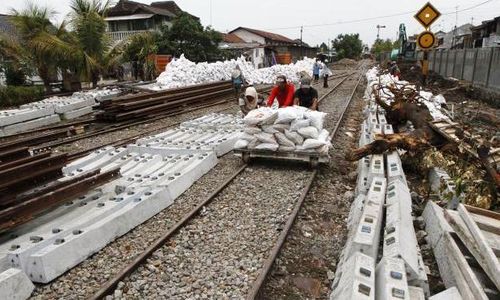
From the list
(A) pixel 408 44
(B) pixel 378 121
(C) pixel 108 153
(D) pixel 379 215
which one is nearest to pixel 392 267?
(D) pixel 379 215

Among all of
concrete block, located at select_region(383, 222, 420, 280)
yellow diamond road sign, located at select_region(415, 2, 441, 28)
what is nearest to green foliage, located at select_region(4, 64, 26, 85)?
yellow diamond road sign, located at select_region(415, 2, 441, 28)

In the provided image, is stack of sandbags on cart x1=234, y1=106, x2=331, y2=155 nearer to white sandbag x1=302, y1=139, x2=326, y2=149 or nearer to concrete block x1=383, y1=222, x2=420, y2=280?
white sandbag x1=302, y1=139, x2=326, y2=149

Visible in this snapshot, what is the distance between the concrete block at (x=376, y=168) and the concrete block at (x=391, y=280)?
2.22 meters

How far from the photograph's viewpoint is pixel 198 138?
803cm

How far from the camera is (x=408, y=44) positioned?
34812 millimetres

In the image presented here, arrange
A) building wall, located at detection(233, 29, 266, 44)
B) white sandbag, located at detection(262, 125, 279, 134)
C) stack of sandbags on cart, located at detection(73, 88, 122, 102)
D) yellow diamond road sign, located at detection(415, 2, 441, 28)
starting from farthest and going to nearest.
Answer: building wall, located at detection(233, 29, 266, 44) → stack of sandbags on cart, located at detection(73, 88, 122, 102) → yellow diamond road sign, located at detection(415, 2, 441, 28) → white sandbag, located at detection(262, 125, 279, 134)

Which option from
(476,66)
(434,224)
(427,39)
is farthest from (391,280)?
(476,66)

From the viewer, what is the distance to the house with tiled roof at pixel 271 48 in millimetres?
39438

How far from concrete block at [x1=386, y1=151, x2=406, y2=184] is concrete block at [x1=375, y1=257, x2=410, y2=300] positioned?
2155 mm

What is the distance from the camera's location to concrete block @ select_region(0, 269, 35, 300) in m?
2.96

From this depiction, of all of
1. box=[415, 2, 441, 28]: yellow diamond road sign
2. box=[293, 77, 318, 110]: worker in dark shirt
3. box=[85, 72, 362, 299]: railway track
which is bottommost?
box=[85, 72, 362, 299]: railway track

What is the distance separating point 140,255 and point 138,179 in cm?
193

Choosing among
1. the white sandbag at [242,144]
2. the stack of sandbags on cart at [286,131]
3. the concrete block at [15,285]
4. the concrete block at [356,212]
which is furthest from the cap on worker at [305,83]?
the concrete block at [15,285]

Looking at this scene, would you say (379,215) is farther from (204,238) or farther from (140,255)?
(140,255)
